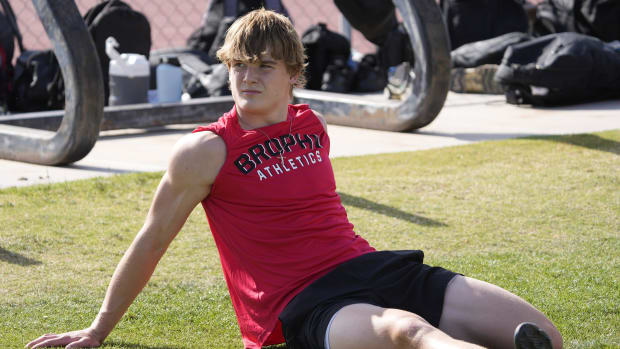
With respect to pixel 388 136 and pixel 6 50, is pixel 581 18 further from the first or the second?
pixel 6 50

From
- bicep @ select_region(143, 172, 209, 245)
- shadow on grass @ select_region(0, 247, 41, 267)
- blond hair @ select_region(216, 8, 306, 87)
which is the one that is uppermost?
blond hair @ select_region(216, 8, 306, 87)

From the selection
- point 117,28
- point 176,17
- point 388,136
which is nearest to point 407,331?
point 388,136

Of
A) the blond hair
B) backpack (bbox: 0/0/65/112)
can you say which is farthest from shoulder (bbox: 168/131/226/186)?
backpack (bbox: 0/0/65/112)

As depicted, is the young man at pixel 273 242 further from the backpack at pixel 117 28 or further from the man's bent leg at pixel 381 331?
Answer: the backpack at pixel 117 28

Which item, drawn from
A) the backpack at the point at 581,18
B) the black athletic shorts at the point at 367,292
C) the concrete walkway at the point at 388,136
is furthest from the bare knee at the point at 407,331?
the backpack at the point at 581,18

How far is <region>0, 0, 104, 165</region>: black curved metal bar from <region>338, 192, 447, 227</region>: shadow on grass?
146 centimetres

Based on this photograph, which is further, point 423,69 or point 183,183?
point 423,69

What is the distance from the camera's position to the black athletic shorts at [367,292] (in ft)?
6.97

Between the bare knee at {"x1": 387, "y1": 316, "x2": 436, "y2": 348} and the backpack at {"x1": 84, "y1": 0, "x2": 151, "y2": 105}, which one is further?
the backpack at {"x1": 84, "y1": 0, "x2": 151, "y2": 105}

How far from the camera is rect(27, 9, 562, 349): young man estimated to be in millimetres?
2201

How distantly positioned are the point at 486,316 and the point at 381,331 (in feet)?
1.19

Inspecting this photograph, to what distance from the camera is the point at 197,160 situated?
220cm

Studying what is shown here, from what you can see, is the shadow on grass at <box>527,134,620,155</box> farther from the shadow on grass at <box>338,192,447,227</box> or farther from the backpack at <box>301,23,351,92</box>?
the backpack at <box>301,23,351,92</box>

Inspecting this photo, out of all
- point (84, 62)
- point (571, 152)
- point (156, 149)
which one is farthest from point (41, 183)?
point (571, 152)
